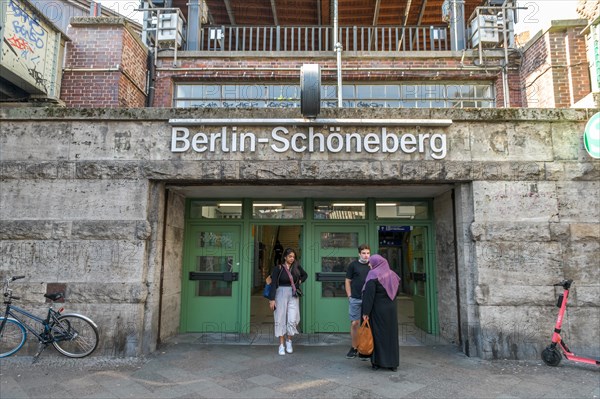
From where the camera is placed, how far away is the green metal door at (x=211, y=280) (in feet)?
24.9

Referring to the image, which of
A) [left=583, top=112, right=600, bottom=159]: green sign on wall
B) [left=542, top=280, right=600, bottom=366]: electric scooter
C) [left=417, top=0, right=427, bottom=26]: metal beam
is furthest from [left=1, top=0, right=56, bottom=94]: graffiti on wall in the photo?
[left=417, top=0, right=427, bottom=26]: metal beam

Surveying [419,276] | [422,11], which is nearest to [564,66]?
[419,276]

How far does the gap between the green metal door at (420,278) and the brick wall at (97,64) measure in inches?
270

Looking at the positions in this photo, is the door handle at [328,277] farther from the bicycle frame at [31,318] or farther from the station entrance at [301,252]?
the bicycle frame at [31,318]

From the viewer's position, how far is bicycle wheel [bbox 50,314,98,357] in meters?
5.75

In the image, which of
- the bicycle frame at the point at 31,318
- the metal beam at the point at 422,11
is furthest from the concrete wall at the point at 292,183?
the metal beam at the point at 422,11

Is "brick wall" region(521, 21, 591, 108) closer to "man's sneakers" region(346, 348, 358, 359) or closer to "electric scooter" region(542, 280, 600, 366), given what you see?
"electric scooter" region(542, 280, 600, 366)

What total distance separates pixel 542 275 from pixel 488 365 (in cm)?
164

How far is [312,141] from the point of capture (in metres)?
6.29

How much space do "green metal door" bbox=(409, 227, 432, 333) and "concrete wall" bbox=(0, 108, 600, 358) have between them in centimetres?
141

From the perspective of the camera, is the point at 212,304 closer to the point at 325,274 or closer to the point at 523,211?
the point at 325,274

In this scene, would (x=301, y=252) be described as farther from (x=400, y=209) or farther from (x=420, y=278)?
(x=420, y=278)

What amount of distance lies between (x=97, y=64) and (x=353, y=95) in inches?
225

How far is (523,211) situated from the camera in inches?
241
